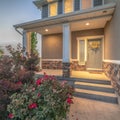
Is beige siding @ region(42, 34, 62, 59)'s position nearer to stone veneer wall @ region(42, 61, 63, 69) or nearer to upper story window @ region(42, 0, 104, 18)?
stone veneer wall @ region(42, 61, 63, 69)

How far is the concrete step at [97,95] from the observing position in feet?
15.8

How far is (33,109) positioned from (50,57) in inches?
321

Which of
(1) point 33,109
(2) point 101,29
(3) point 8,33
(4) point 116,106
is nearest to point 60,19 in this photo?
(2) point 101,29

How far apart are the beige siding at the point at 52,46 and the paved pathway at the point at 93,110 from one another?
566 centimetres

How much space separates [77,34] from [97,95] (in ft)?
17.5

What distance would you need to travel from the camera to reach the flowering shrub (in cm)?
237

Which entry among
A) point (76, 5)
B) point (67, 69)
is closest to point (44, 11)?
point (76, 5)

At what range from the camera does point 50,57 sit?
34.6ft

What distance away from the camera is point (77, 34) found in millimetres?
9430

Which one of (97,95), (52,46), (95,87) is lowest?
(97,95)

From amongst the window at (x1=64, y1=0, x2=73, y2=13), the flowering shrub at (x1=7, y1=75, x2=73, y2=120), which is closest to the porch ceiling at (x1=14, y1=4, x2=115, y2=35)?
the window at (x1=64, y1=0, x2=73, y2=13)

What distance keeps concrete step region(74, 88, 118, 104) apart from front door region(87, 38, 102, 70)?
11.7 feet

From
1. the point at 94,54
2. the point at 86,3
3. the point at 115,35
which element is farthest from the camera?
the point at 86,3

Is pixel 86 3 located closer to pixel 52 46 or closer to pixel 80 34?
pixel 80 34
